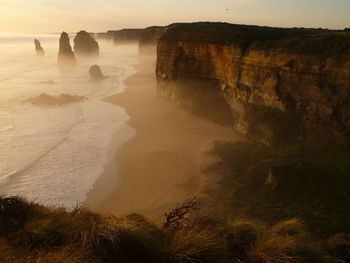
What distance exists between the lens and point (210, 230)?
7.02 meters

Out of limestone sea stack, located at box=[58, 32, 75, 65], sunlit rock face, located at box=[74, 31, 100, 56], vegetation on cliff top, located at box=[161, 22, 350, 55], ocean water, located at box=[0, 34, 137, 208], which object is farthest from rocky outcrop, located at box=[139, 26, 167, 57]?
vegetation on cliff top, located at box=[161, 22, 350, 55]

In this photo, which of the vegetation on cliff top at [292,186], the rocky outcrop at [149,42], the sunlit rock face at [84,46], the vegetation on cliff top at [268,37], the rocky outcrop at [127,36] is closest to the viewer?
the vegetation on cliff top at [292,186]

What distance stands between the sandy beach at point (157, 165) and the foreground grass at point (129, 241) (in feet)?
26.0

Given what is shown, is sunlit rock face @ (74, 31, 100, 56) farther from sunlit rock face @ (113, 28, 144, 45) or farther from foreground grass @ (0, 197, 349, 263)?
foreground grass @ (0, 197, 349, 263)

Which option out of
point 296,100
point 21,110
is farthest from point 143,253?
point 21,110

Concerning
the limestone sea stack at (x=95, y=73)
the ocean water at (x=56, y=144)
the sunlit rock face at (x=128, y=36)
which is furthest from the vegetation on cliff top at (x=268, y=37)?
the sunlit rock face at (x=128, y=36)

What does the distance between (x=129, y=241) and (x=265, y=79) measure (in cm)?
2023

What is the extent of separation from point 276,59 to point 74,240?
66.7 feet

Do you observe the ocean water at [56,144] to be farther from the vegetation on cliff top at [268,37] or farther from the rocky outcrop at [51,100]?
the vegetation on cliff top at [268,37]

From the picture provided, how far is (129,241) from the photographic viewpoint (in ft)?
19.2

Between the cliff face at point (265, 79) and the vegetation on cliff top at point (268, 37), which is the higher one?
the vegetation on cliff top at point (268, 37)

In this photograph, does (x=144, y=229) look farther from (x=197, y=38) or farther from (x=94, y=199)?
(x=197, y=38)

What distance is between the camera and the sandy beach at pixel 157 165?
16.5m

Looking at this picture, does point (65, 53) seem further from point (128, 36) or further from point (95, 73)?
point (128, 36)
